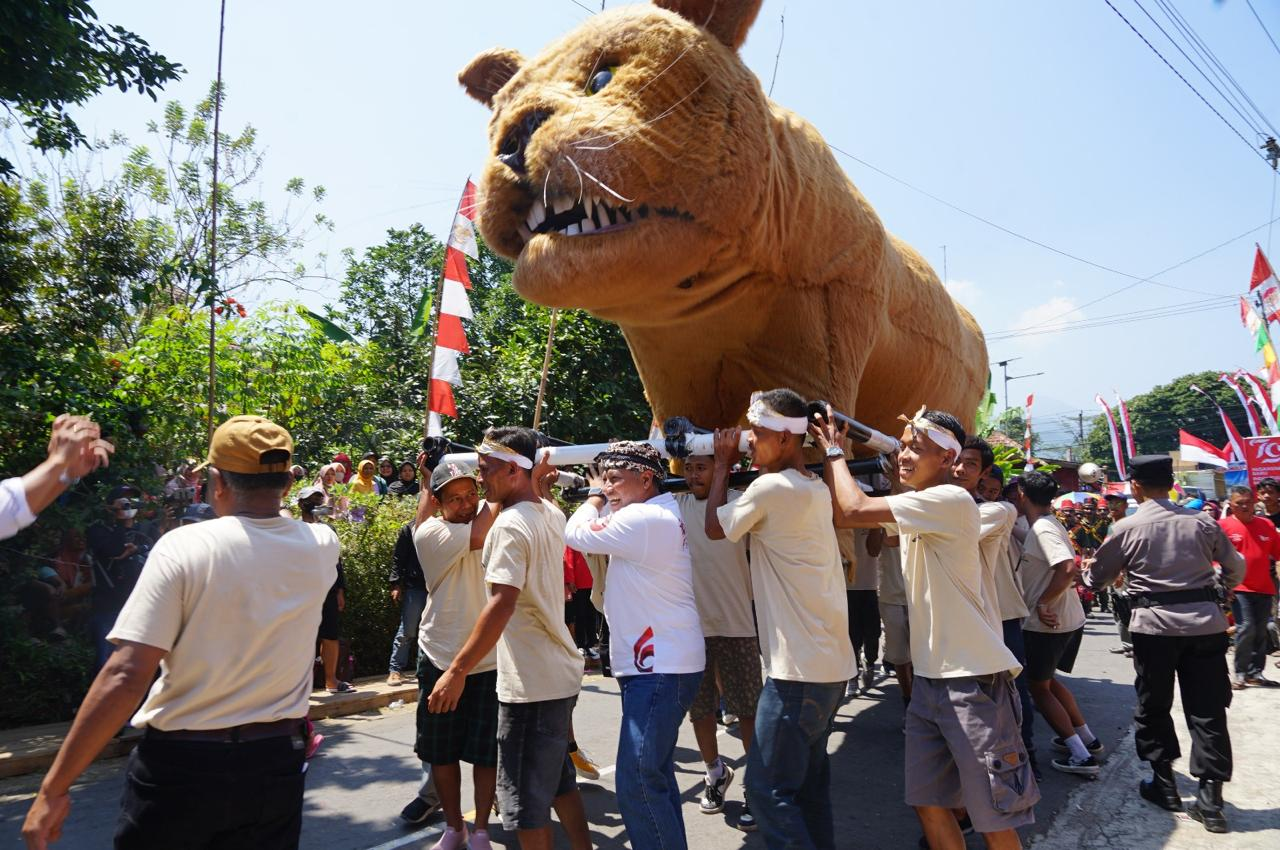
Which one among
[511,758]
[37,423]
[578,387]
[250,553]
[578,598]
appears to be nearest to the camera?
[250,553]

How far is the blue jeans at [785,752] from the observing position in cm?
275

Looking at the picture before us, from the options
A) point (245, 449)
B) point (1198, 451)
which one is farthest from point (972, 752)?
point (1198, 451)

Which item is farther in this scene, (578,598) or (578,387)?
(578,387)

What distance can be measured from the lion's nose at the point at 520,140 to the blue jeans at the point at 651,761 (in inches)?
79.9

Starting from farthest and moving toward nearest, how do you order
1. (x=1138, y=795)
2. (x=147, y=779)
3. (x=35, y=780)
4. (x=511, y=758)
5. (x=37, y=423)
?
1. (x=37, y=423)
2. (x=35, y=780)
3. (x=1138, y=795)
4. (x=511, y=758)
5. (x=147, y=779)

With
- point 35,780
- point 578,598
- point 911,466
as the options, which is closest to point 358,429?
point 578,598

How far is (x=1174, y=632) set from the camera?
12.9 ft

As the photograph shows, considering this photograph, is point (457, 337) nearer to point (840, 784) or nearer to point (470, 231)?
point (470, 231)

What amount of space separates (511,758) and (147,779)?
1308 millimetres

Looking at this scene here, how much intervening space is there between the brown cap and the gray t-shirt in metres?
3.96

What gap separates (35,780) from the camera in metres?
4.75

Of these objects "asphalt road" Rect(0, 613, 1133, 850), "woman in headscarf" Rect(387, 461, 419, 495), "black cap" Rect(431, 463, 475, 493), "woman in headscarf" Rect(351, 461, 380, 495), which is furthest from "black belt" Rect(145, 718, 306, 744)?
"woman in headscarf" Rect(351, 461, 380, 495)

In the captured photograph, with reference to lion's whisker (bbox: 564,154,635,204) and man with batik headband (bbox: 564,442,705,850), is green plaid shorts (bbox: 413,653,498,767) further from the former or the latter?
lion's whisker (bbox: 564,154,635,204)

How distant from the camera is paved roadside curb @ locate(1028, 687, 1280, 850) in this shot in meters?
3.64
